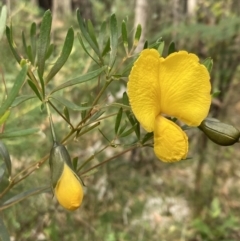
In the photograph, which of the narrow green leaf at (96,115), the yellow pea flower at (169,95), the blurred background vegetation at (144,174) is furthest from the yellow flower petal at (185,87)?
the blurred background vegetation at (144,174)

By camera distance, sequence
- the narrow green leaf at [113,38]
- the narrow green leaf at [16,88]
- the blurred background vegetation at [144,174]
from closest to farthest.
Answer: the narrow green leaf at [16,88], the narrow green leaf at [113,38], the blurred background vegetation at [144,174]

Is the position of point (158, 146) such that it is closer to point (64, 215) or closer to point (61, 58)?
point (61, 58)

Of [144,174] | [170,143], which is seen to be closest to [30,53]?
[170,143]

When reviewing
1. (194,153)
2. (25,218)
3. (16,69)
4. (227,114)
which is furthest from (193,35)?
(25,218)

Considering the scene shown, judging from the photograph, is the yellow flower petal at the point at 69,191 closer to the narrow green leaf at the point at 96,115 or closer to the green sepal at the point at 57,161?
the green sepal at the point at 57,161

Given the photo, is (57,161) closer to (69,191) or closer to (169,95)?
(69,191)

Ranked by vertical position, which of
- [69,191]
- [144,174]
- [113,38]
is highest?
[113,38]

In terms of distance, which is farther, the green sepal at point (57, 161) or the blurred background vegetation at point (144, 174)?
the blurred background vegetation at point (144, 174)

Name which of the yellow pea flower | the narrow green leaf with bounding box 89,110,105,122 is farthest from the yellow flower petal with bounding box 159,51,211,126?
the narrow green leaf with bounding box 89,110,105,122
